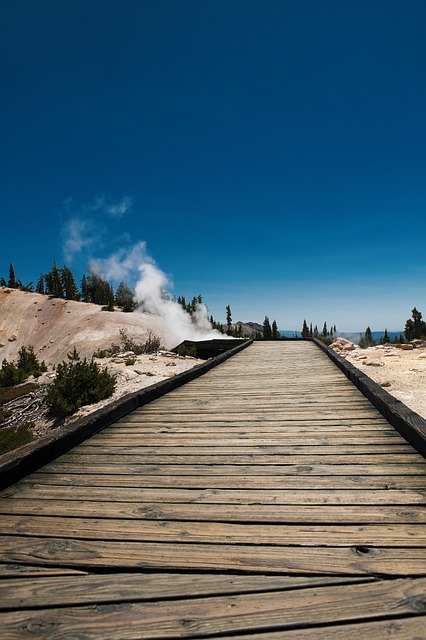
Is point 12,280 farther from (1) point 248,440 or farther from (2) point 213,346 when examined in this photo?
(1) point 248,440

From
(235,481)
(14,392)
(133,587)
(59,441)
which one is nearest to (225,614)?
(133,587)

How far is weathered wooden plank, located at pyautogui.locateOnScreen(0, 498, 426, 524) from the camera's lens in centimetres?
202

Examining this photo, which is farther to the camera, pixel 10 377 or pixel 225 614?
pixel 10 377

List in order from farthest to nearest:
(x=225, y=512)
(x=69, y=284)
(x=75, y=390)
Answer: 1. (x=69, y=284)
2. (x=75, y=390)
3. (x=225, y=512)

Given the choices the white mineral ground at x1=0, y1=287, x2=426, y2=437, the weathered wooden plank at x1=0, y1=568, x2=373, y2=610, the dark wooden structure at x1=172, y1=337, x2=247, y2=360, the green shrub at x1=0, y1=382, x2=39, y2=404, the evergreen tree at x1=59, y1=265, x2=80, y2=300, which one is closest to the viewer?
the weathered wooden plank at x1=0, y1=568, x2=373, y2=610

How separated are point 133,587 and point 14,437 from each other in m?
9.80

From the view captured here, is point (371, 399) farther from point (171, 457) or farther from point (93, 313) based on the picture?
point (93, 313)

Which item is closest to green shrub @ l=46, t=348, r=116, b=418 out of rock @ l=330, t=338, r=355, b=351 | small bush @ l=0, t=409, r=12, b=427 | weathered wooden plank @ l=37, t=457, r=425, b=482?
small bush @ l=0, t=409, r=12, b=427

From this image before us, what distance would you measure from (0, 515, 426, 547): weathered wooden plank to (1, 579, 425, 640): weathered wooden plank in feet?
1.03

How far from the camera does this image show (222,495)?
2.36 m

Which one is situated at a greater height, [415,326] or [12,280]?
[12,280]

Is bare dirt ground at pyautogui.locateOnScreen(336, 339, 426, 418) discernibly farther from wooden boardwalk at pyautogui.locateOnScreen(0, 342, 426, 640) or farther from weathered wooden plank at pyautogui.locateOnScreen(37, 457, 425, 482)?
wooden boardwalk at pyautogui.locateOnScreen(0, 342, 426, 640)

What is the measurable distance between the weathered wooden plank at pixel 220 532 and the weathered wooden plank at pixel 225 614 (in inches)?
12.4

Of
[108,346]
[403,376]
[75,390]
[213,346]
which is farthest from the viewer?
[108,346]
